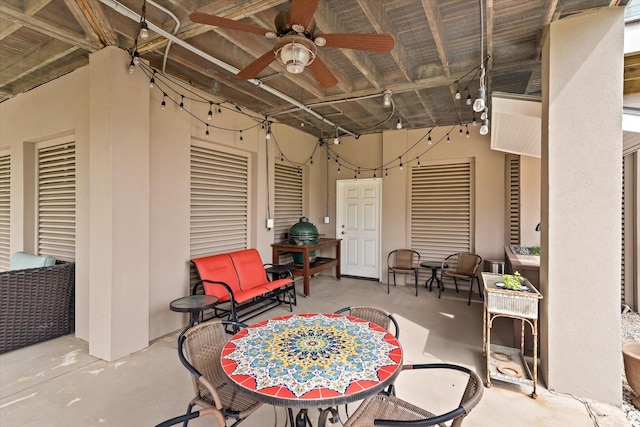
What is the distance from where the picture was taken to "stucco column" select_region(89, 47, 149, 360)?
115 inches

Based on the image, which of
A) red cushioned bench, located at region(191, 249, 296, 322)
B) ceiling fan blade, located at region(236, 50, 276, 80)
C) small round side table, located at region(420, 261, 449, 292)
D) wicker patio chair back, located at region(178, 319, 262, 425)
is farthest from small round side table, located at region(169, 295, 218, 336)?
small round side table, located at region(420, 261, 449, 292)

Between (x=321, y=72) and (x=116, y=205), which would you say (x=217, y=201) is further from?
(x=321, y=72)

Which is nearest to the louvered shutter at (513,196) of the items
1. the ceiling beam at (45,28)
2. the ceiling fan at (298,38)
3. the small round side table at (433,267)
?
the small round side table at (433,267)

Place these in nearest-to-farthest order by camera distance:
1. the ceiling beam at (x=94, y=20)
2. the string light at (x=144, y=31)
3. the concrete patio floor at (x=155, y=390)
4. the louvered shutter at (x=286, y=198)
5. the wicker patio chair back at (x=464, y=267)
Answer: the concrete patio floor at (x=155, y=390) → the string light at (x=144, y=31) → the ceiling beam at (x=94, y=20) → the wicker patio chair back at (x=464, y=267) → the louvered shutter at (x=286, y=198)

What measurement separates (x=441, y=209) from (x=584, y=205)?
11.7 ft

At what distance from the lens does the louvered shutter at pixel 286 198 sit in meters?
5.81

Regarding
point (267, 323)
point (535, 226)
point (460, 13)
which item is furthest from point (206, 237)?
point (535, 226)

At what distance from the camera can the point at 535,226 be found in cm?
477

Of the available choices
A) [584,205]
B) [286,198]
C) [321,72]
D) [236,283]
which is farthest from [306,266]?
[584,205]

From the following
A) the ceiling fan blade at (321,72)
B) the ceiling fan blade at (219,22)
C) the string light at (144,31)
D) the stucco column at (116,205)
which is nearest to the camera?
the ceiling fan blade at (219,22)

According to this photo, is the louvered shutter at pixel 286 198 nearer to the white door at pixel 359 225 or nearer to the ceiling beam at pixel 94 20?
the white door at pixel 359 225

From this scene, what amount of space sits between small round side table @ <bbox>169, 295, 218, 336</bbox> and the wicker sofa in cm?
148

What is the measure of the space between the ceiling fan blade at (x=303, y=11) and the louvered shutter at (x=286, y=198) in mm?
3990

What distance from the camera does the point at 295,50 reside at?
6.32ft
